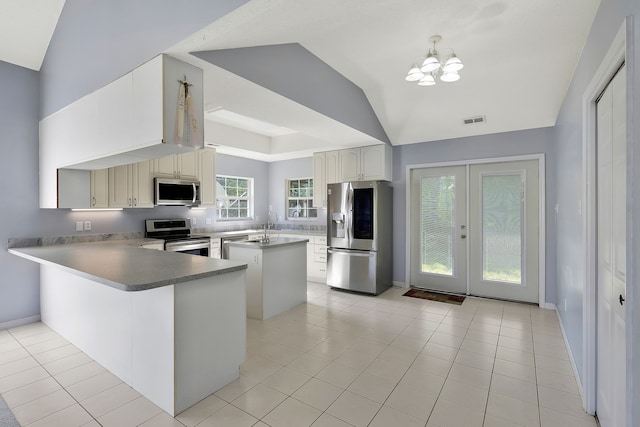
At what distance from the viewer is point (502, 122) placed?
416cm

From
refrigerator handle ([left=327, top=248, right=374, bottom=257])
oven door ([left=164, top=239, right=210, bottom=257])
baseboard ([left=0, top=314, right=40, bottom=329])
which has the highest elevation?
oven door ([left=164, top=239, right=210, bottom=257])

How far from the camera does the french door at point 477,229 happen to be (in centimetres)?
422

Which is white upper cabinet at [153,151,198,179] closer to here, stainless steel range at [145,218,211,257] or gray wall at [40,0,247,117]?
stainless steel range at [145,218,211,257]

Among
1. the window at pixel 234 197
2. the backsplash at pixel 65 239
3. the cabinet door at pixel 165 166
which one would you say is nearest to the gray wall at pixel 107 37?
the cabinet door at pixel 165 166

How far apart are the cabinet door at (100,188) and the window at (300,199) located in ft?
11.7

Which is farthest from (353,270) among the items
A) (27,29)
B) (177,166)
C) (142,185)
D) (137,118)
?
(27,29)

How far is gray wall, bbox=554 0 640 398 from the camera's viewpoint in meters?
1.25

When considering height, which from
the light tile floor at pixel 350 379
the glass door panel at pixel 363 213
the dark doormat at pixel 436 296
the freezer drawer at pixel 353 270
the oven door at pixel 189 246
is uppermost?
the glass door panel at pixel 363 213

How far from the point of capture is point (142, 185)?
168 inches

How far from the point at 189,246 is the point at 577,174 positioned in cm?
454

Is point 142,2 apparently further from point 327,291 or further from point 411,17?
point 327,291

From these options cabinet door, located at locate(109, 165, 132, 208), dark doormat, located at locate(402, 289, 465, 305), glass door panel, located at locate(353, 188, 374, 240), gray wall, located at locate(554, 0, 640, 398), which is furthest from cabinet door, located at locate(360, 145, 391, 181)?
cabinet door, located at locate(109, 165, 132, 208)

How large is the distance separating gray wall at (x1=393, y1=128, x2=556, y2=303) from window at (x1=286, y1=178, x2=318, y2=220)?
6.43 ft

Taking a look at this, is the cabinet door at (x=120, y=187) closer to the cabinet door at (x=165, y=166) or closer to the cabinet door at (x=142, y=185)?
the cabinet door at (x=142, y=185)
